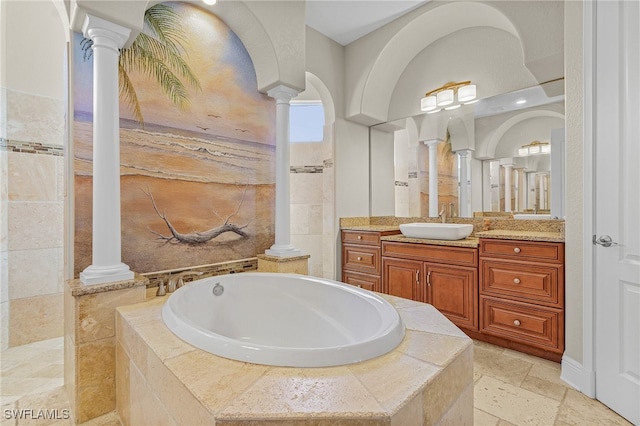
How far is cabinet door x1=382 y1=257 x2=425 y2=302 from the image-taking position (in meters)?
2.76

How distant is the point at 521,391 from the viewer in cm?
179

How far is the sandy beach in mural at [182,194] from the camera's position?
1.85m

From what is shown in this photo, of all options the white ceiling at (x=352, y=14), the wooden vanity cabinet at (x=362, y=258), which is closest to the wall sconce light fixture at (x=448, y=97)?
the white ceiling at (x=352, y=14)

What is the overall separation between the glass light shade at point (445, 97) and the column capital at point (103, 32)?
2.73 meters

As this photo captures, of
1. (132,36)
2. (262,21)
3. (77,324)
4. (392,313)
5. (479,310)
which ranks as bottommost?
(479,310)

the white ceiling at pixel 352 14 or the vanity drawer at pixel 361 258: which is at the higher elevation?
the white ceiling at pixel 352 14

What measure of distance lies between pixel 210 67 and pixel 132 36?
627 millimetres

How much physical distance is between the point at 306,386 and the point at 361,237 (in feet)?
7.88

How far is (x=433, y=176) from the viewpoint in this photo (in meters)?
3.32

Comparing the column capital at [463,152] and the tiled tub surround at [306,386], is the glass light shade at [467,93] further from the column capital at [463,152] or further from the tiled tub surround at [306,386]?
the tiled tub surround at [306,386]

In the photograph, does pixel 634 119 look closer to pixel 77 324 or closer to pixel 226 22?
pixel 226 22

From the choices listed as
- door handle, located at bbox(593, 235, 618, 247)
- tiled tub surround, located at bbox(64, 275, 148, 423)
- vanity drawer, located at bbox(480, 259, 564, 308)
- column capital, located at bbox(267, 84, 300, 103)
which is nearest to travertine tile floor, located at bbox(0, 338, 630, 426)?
tiled tub surround, located at bbox(64, 275, 148, 423)

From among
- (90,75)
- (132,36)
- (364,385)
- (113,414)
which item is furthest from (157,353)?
(132,36)

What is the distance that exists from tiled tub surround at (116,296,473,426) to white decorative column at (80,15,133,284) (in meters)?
Result: 0.59
